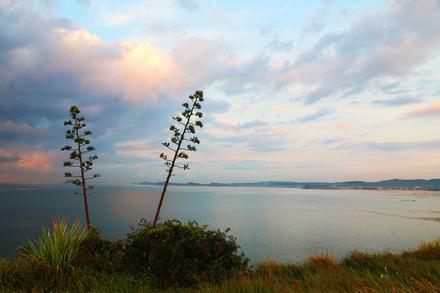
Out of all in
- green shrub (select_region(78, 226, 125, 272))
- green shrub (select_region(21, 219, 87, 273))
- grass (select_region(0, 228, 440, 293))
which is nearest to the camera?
grass (select_region(0, 228, 440, 293))

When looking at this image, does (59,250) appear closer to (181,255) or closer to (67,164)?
(181,255)

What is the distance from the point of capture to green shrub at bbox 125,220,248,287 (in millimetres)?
8398

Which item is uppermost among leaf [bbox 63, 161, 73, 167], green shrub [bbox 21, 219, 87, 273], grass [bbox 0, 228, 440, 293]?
leaf [bbox 63, 161, 73, 167]

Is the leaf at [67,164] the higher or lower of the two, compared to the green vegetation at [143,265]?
higher

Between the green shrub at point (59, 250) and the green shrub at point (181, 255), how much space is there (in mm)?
1374

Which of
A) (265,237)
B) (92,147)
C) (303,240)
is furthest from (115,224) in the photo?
(92,147)

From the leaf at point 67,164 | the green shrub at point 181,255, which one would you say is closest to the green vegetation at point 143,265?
the green shrub at point 181,255

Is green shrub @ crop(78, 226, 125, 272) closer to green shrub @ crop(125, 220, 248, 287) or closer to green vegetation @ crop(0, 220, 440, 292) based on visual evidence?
green vegetation @ crop(0, 220, 440, 292)

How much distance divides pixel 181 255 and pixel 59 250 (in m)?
3.04

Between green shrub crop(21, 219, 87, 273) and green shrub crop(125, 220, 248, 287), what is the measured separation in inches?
54.1

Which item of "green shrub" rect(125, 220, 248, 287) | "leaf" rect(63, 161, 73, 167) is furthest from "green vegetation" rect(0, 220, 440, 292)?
"leaf" rect(63, 161, 73, 167)

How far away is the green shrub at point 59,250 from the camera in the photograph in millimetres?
8164

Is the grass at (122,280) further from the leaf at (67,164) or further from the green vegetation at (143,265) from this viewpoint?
the leaf at (67,164)

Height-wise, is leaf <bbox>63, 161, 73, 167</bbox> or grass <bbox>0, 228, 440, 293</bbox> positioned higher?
leaf <bbox>63, 161, 73, 167</bbox>
